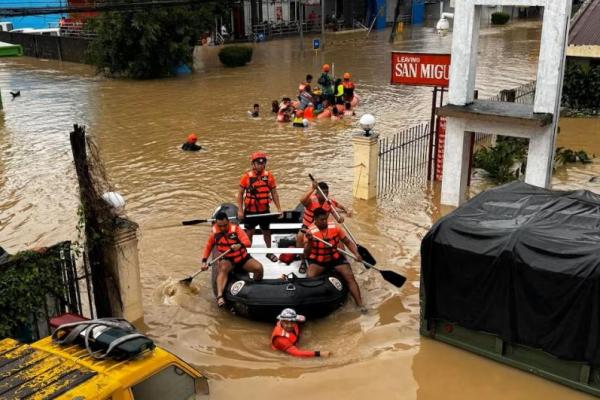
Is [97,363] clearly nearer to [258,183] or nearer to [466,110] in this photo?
[258,183]

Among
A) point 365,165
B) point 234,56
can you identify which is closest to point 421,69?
point 365,165

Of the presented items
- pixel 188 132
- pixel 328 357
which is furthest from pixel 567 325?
pixel 188 132

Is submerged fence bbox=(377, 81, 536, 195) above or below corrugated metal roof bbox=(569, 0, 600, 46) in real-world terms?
below

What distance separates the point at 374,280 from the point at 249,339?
2556 mm

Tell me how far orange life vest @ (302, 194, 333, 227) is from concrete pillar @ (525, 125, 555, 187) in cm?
425

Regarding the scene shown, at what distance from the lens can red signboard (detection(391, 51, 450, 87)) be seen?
42.3ft

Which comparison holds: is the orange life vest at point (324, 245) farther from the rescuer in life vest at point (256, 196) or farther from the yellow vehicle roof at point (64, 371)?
the yellow vehicle roof at point (64, 371)

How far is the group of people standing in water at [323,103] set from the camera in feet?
69.7

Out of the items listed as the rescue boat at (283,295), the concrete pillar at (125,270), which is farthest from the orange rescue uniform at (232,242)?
the concrete pillar at (125,270)

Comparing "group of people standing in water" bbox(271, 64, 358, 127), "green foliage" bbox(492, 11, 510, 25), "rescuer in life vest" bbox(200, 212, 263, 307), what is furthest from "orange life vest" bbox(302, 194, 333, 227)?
"green foliage" bbox(492, 11, 510, 25)

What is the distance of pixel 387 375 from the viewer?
7.68m

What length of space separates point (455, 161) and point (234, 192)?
5.10 meters

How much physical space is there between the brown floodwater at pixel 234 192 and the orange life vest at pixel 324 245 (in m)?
0.84

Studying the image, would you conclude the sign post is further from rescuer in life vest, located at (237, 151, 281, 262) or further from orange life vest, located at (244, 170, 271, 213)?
orange life vest, located at (244, 170, 271, 213)
